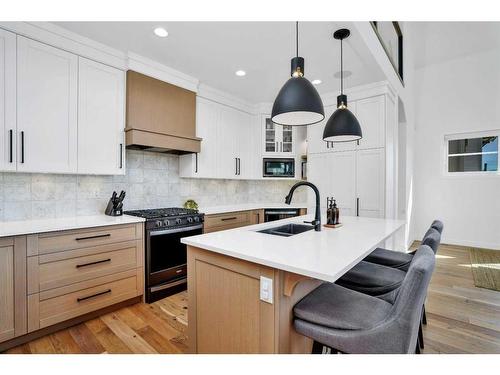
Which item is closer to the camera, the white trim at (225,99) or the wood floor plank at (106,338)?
the wood floor plank at (106,338)

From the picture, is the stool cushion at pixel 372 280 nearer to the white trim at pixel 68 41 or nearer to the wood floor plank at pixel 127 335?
the wood floor plank at pixel 127 335

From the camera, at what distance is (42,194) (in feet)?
7.93

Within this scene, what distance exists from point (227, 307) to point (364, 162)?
9.51 feet

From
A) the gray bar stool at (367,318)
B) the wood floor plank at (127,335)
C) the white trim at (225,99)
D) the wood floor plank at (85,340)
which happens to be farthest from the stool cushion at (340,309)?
the white trim at (225,99)

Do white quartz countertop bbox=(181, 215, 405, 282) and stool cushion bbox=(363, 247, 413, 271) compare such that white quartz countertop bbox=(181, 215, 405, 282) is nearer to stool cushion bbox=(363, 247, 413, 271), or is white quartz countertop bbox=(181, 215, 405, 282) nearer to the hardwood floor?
stool cushion bbox=(363, 247, 413, 271)

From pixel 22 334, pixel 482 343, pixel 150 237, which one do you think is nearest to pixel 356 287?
pixel 482 343

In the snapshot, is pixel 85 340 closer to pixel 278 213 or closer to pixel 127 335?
pixel 127 335

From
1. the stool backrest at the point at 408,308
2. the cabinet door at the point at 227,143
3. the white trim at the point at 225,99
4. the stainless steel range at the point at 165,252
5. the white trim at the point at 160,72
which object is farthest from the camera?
the cabinet door at the point at 227,143

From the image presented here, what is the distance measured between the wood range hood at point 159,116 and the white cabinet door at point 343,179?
1996 mm

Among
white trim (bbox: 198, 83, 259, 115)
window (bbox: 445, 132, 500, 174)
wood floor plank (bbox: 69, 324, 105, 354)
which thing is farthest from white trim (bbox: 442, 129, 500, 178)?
wood floor plank (bbox: 69, 324, 105, 354)

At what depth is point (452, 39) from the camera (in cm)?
428

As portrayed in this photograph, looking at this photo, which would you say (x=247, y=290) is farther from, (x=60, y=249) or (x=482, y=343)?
(x=482, y=343)

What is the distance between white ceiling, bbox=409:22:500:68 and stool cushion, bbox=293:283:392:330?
15.4ft

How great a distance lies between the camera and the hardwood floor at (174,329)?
73.5 inches
